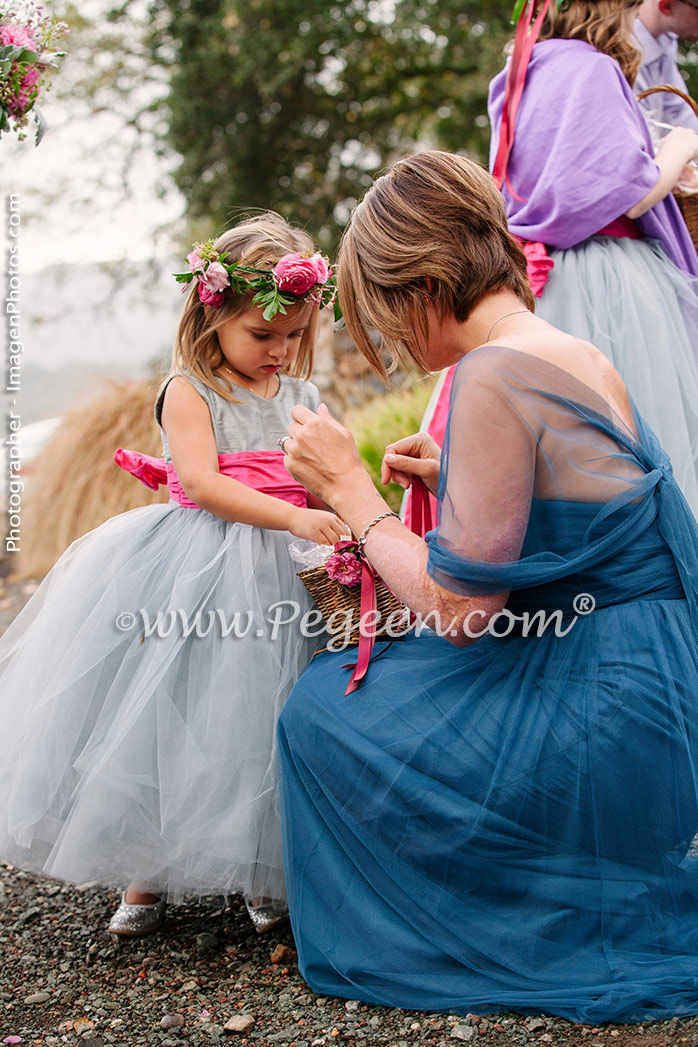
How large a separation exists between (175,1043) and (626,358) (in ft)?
7.02

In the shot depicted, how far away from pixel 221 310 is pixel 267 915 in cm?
156

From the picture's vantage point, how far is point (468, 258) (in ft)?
6.56

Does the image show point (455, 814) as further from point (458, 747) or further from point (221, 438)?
point (221, 438)

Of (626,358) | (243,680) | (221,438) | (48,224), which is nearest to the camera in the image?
(243,680)

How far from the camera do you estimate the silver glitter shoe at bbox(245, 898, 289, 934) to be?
2.33 m

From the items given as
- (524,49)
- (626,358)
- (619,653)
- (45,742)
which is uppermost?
(524,49)

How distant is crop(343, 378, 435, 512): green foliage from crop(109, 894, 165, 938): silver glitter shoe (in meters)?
3.10

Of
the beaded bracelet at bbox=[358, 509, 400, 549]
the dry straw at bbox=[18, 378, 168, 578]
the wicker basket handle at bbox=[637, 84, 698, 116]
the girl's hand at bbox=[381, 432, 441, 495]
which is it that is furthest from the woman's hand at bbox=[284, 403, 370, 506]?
the dry straw at bbox=[18, 378, 168, 578]

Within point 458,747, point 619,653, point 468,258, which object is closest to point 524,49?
point 468,258

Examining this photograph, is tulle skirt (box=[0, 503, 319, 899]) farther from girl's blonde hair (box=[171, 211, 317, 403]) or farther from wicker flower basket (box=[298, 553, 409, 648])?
girl's blonde hair (box=[171, 211, 317, 403])

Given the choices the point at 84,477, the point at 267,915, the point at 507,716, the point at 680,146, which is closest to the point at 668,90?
the point at 680,146

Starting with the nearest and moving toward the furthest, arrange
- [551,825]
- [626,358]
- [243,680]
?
1. [551,825]
2. [243,680]
3. [626,358]

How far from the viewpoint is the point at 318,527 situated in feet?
7.86

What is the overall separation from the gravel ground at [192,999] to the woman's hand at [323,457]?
1044mm
